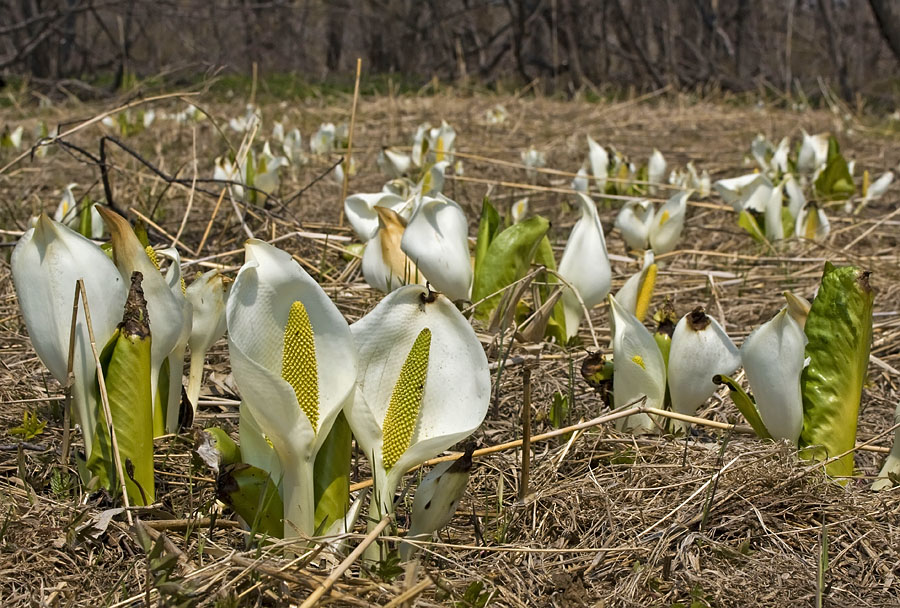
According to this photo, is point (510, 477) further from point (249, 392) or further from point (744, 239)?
point (744, 239)

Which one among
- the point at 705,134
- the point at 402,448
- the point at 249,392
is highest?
the point at 249,392

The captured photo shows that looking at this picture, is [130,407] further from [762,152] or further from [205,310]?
[762,152]

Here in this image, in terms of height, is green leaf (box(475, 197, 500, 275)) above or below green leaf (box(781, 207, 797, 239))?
above

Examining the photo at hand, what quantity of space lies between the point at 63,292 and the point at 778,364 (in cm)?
102

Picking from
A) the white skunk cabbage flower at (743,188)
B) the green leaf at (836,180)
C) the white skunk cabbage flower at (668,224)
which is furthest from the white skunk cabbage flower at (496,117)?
the white skunk cabbage flower at (668,224)

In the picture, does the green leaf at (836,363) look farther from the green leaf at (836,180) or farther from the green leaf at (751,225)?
the green leaf at (836,180)

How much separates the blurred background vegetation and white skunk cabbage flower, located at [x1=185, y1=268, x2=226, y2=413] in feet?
20.8

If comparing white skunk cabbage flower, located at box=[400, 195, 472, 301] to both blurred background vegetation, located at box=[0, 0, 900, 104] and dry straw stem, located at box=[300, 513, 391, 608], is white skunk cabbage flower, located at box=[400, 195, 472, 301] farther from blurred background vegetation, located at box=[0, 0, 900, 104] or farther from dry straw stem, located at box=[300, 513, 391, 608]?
blurred background vegetation, located at box=[0, 0, 900, 104]

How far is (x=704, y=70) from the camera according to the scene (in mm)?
10445

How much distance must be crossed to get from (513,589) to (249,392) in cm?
42

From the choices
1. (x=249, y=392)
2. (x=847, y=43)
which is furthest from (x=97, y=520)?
(x=847, y=43)

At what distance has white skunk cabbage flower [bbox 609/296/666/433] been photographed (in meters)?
1.57

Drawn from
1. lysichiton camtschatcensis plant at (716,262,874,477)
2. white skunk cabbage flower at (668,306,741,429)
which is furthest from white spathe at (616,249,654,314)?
lysichiton camtschatcensis plant at (716,262,874,477)

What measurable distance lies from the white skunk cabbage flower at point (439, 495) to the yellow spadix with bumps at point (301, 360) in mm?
157
